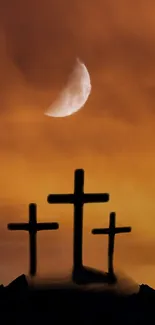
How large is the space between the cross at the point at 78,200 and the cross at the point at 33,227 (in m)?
0.08

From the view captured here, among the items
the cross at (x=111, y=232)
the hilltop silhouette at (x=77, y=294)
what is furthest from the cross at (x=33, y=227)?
the cross at (x=111, y=232)

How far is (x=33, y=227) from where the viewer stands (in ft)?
12.6

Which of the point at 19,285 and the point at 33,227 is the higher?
the point at 33,227

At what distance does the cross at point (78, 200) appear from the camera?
3.85m

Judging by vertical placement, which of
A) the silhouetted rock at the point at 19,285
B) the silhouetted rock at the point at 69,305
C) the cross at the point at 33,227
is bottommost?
the silhouetted rock at the point at 69,305

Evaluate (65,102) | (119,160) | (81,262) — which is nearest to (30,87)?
(65,102)

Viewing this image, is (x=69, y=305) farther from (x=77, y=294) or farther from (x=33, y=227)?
(x=33, y=227)

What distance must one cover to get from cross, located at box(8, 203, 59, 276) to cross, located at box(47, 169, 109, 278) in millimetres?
79

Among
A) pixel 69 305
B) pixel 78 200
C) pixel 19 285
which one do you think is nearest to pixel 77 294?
pixel 69 305

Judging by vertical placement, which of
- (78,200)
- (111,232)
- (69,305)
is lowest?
(69,305)

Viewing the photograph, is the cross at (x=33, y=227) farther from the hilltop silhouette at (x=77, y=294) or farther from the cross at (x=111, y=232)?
the cross at (x=111, y=232)

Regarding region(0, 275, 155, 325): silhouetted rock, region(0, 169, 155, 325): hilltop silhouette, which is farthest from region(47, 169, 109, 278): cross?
region(0, 275, 155, 325): silhouetted rock

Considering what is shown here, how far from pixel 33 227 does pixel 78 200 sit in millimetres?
210

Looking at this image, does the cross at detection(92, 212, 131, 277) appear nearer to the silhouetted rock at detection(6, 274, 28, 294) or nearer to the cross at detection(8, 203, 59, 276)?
the cross at detection(8, 203, 59, 276)
